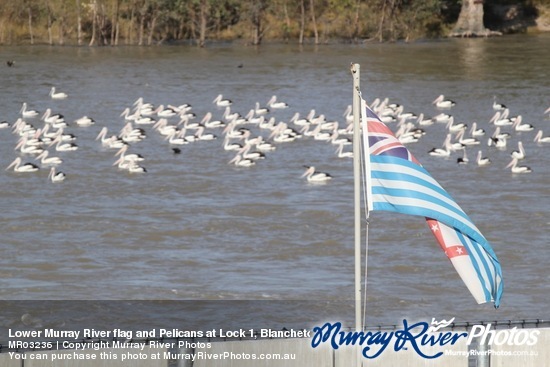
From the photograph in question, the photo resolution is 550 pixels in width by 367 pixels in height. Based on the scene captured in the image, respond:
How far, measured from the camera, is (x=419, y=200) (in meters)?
10.2

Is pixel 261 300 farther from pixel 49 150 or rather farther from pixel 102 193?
pixel 49 150

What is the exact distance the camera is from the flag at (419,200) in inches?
400

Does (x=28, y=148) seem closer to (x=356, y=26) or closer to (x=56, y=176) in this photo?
(x=56, y=176)

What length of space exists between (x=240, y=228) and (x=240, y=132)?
10133 mm

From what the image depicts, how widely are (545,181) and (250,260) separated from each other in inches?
338

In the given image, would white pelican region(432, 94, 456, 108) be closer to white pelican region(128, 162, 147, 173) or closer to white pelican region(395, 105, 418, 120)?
white pelican region(395, 105, 418, 120)

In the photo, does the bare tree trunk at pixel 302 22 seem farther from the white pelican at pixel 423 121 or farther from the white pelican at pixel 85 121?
the white pelican at pixel 85 121

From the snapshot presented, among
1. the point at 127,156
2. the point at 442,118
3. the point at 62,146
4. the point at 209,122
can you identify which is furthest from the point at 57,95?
the point at 127,156

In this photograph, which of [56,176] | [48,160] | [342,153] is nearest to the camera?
[56,176]

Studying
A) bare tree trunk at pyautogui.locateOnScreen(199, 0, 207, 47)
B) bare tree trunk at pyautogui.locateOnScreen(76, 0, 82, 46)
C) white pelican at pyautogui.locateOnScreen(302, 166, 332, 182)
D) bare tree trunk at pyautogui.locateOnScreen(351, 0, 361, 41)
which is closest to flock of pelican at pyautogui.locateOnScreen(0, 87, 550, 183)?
white pelican at pyautogui.locateOnScreen(302, 166, 332, 182)

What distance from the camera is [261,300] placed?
1686 centimetres

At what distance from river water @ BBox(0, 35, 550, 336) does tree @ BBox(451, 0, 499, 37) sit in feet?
61.3

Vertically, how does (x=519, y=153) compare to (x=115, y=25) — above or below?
above

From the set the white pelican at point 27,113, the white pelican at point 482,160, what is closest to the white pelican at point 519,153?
the white pelican at point 482,160
